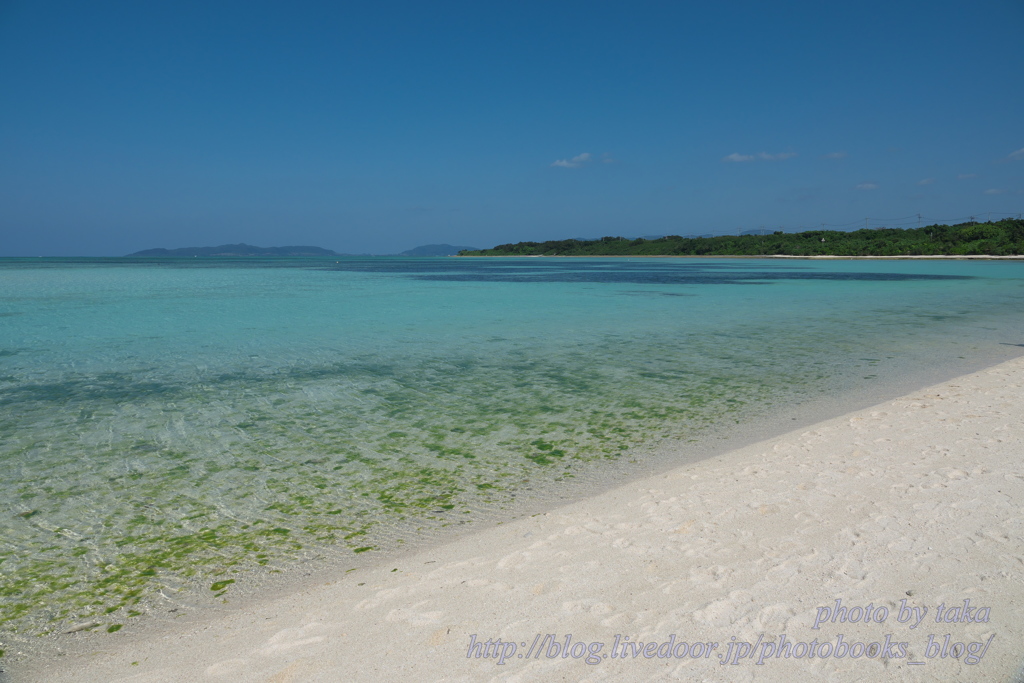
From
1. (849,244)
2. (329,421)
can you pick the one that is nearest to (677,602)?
(329,421)

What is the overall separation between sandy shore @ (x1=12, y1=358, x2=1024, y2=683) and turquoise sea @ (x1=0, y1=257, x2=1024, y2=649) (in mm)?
701

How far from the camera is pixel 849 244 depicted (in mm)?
113812

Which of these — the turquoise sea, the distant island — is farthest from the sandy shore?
the distant island

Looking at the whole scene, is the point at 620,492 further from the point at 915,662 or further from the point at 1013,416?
the point at 1013,416

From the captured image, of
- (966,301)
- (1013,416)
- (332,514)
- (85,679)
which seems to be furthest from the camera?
(966,301)

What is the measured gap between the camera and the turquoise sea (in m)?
4.82

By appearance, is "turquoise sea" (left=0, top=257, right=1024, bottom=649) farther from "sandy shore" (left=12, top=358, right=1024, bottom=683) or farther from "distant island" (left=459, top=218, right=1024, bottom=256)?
"distant island" (left=459, top=218, right=1024, bottom=256)

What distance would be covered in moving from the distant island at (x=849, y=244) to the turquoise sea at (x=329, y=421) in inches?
3397

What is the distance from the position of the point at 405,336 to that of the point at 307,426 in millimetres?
9328

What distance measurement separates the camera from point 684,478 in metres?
6.00

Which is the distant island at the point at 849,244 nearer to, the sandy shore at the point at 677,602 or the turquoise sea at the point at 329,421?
the turquoise sea at the point at 329,421

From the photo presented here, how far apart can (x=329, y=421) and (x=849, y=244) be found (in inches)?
4987

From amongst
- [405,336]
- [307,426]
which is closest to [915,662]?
[307,426]

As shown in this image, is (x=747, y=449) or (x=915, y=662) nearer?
(x=915, y=662)
